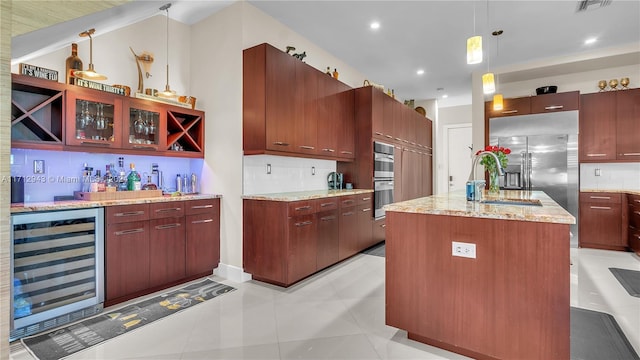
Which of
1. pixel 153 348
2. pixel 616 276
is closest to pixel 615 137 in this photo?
pixel 616 276

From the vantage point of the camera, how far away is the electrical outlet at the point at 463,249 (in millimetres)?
1761

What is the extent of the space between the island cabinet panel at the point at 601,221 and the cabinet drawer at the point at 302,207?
4.34m

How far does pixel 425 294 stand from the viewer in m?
1.91

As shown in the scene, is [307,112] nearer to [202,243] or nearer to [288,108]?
[288,108]

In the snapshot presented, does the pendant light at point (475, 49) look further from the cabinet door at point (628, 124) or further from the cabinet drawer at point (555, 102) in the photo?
the cabinet door at point (628, 124)

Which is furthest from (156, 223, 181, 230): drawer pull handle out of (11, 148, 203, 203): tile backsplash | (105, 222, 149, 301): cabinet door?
(11, 148, 203, 203): tile backsplash

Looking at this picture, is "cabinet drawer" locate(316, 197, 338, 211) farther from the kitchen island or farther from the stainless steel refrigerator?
the stainless steel refrigerator

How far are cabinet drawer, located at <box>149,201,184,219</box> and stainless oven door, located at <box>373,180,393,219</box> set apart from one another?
267 cm

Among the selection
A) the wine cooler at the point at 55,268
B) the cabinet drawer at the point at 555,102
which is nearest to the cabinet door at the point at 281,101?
the wine cooler at the point at 55,268

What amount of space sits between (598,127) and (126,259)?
653 centimetres

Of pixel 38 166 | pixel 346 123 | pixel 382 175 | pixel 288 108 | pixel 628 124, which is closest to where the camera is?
pixel 38 166

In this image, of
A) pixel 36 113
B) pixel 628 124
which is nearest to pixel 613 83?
pixel 628 124

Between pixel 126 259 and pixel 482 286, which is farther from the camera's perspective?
pixel 126 259

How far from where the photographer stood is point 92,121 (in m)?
2.68
